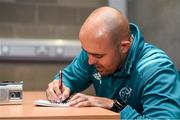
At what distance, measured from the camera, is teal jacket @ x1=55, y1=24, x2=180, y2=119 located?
117 cm

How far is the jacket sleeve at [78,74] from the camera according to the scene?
66.6 inches

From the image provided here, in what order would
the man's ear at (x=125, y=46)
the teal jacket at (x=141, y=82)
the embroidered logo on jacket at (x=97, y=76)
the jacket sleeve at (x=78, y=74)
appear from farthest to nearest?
the jacket sleeve at (x=78, y=74)
the embroidered logo on jacket at (x=97, y=76)
the man's ear at (x=125, y=46)
the teal jacket at (x=141, y=82)

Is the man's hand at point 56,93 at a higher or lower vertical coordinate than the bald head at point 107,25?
lower

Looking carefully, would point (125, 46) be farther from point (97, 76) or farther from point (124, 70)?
point (97, 76)

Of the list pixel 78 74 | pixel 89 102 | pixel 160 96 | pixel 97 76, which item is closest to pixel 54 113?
pixel 89 102

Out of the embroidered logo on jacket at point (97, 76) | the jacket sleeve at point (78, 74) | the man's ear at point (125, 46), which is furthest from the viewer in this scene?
the jacket sleeve at point (78, 74)

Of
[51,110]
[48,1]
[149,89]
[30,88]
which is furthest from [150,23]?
[51,110]

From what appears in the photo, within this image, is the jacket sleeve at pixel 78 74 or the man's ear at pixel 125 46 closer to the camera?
A: the man's ear at pixel 125 46

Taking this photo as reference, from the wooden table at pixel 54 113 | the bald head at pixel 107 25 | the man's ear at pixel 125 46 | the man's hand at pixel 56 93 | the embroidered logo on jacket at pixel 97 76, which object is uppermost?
the bald head at pixel 107 25

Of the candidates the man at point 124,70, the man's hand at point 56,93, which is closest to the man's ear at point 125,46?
the man at point 124,70

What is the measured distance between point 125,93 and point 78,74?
1.16 ft

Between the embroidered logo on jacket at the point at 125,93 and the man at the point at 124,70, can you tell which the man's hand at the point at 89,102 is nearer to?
the man at the point at 124,70

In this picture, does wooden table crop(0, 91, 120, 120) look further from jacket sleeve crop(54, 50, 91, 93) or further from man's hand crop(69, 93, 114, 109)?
jacket sleeve crop(54, 50, 91, 93)

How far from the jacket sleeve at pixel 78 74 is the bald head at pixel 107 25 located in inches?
13.6
